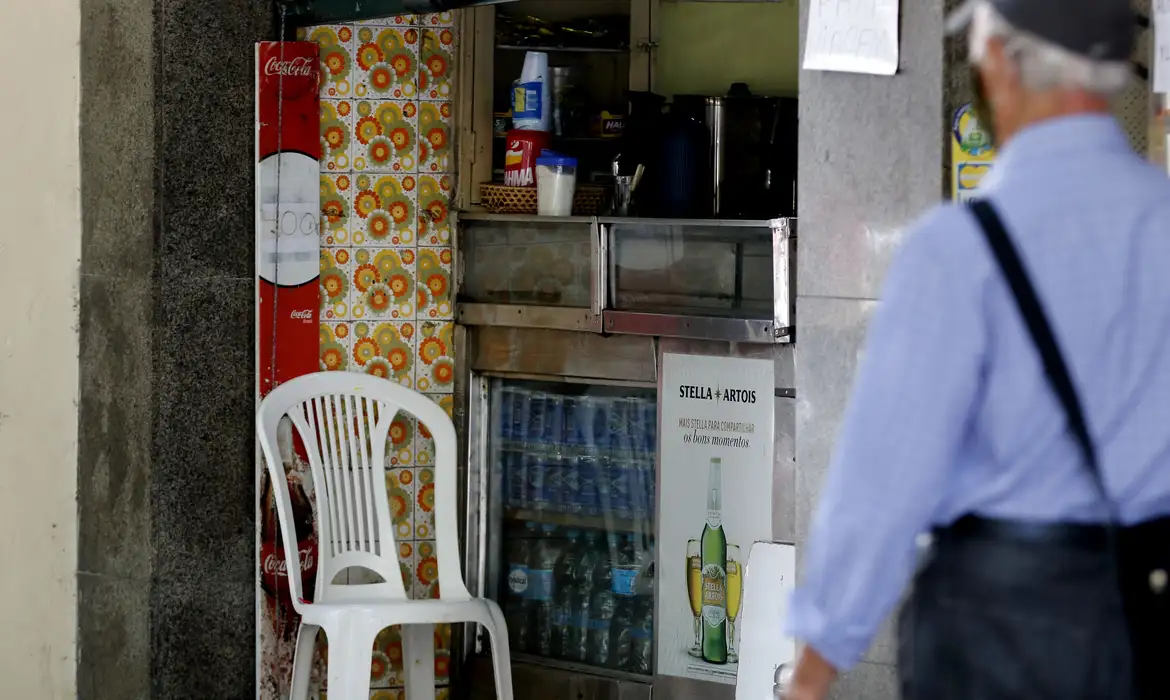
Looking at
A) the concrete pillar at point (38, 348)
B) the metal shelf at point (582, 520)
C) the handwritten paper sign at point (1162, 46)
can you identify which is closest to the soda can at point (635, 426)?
the metal shelf at point (582, 520)

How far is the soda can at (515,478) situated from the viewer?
14.5ft

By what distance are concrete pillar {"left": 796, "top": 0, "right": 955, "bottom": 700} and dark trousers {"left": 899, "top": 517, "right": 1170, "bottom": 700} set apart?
1094mm

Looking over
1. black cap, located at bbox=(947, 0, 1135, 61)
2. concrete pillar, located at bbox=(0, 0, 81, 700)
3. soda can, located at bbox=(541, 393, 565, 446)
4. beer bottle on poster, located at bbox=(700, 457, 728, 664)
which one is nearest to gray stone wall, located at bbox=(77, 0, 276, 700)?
concrete pillar, located at bbox=(0, 0, 81, 700)

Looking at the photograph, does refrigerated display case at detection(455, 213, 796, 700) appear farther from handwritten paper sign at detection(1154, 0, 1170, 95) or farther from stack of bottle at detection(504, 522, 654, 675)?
handwritten paper sign at detection(1154, 0, 1170, 95)

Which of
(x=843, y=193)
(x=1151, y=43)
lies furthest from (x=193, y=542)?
(x=1151, y=43)

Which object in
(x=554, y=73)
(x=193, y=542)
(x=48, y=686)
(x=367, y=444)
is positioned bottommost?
(x=48, y=686)

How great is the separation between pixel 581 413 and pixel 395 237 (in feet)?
2.63

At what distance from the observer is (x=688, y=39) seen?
4730 mm

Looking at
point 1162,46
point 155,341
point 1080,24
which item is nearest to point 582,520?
point 155,341

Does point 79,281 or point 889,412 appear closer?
point 889,412

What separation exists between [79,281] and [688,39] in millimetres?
2171

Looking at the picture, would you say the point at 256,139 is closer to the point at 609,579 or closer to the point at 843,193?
the point at 609,579

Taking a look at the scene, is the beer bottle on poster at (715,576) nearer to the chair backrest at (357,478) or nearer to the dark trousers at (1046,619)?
the chair backrest at (357,478)

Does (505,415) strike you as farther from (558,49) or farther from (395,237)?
(558,49)
